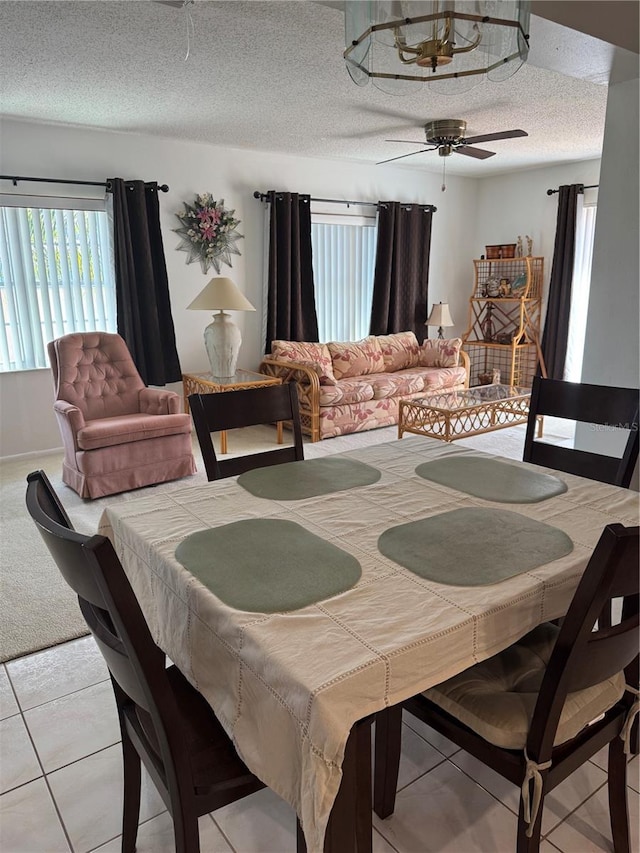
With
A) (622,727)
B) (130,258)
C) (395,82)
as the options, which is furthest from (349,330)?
(622,727)

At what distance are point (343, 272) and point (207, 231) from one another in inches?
63.3

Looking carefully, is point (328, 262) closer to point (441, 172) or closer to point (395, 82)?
point (441, 172)

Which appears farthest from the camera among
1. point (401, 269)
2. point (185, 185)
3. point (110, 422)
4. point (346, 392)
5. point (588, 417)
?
point (401, 269)

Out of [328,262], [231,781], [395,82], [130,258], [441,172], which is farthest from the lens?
[441,172]

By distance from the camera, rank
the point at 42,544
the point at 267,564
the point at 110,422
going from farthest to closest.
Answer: the point at 110,422, the point at 42,544, the point at 267,564

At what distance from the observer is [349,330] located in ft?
21.2

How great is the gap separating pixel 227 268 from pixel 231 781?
4.88 meters

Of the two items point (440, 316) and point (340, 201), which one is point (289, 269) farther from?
point (440, 316)

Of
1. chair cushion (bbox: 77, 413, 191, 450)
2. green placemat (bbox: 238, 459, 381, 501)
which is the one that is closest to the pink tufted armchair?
chair cushion (bbox: 77, 413, 191, 450)

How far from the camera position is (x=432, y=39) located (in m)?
1.37

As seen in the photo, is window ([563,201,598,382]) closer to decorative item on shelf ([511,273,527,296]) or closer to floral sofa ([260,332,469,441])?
decorative item on shelf ([511,273,527,296])

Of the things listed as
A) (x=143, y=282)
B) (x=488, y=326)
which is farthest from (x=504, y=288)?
(x=143, y=282)

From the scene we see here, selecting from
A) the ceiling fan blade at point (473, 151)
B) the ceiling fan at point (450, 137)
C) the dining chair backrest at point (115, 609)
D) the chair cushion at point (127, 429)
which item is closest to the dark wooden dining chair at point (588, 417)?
the dining chair backrest at point (115, 609)

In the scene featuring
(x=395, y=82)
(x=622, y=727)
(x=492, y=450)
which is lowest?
(x=492, y=450)
